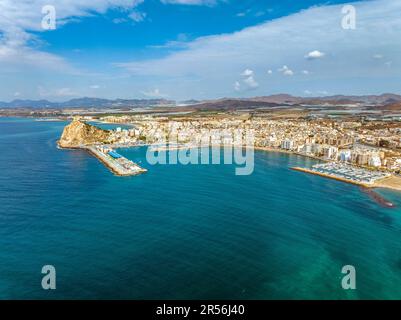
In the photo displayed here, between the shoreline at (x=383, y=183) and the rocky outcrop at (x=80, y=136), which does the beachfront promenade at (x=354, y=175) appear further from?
the rocky outcrop at (x=80, y=136)

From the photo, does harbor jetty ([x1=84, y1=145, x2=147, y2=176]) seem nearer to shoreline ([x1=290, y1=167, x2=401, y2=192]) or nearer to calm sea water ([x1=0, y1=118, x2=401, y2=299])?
calm sea water ([x1=0, y1=118, x2=401, y2=299])

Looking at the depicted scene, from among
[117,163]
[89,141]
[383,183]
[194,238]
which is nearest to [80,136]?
[89,141]

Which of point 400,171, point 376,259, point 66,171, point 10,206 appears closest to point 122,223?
point 10,206

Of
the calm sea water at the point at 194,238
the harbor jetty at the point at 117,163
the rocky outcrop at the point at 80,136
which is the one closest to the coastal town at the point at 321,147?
the harbor jetty at the point at 117,163

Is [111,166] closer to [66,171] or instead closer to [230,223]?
[66,171]

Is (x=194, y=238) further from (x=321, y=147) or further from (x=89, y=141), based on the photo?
(x=89, y=141)

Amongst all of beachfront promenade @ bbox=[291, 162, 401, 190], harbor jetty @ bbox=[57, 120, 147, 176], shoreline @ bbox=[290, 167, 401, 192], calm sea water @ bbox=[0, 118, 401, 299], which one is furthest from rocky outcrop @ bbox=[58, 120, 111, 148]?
shoreline @ bbox=[290, 167, 401, 192]
